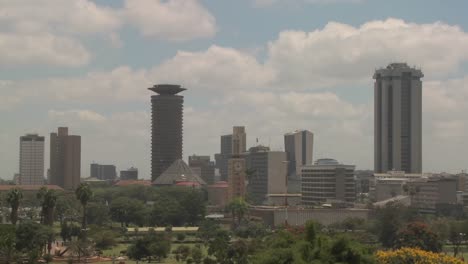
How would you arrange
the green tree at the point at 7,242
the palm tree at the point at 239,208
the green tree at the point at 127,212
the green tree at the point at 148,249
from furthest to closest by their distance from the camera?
1. the palm tree at the point at 239,208
2. the green tree at the point at 127,212
3. the green tree at the point at 148,249
4. the green tree at the point at 7,242

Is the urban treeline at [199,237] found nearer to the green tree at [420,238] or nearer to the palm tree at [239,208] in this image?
the green tree at [420,238]

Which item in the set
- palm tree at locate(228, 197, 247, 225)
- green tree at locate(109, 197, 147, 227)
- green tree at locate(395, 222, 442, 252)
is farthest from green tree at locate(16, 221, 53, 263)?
palm tree at locate(228, 197, 247, 225)

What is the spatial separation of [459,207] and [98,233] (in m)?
109

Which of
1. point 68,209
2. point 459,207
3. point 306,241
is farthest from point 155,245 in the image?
point 459,207

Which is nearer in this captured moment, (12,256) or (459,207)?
(12,256)

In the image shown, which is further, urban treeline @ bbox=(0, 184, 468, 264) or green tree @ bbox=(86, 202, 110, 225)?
green tree @ bbox=(86, 202, 110, 225)

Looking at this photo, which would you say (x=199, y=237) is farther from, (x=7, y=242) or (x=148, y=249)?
(x=7, y=242)

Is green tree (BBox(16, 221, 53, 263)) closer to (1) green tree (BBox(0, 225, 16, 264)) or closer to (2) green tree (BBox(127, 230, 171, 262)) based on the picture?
(1) green tree (BBox(0, 225, 16, 264))

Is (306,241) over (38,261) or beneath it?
over

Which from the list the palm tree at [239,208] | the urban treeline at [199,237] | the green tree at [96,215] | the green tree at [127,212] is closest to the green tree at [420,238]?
the urban treeline at [199,237]

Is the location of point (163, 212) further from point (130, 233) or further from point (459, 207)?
point (459, 207)

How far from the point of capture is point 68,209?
519ft

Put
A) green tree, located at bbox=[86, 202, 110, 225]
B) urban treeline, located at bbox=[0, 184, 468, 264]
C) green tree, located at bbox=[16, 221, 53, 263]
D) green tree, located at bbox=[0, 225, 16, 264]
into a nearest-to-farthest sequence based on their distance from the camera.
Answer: urban treeline, located at bbox=[0, 184, 468, 264]
green tree, located at bbox=[0, 225, 16, 264]
green tree, located at bbox=[16, 221, 53, 263]
green tree, located at bbox=[86, 202, 110, 225]

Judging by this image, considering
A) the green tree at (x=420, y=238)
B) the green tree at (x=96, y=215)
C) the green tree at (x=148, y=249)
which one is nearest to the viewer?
the green tree at (x=148, y=249)
